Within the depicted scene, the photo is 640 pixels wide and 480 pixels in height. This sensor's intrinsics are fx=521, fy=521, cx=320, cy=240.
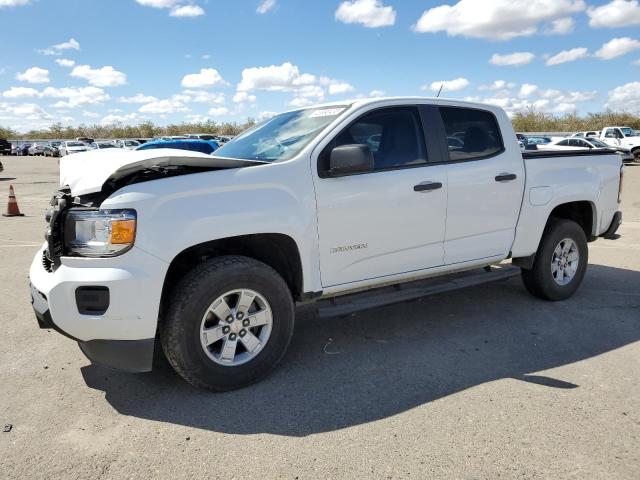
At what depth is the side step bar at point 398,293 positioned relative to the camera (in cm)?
387

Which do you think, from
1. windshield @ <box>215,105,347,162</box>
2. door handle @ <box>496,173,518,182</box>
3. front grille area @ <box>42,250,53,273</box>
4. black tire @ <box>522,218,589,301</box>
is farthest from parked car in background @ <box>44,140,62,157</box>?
door handle @ <box>496,173,518,182</box>

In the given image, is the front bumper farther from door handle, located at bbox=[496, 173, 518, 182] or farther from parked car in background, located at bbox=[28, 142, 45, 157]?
parked car in background, located at bbox=[28, 142, 45, 157]

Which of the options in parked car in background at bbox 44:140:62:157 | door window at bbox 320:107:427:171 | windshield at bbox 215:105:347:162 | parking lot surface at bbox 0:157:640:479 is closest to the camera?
parking lot surface at bbox 0:157:640:479

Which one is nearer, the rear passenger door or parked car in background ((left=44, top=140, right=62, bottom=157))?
the rear passenger door

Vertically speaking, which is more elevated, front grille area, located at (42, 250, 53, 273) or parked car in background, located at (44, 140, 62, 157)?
parked car in background, located at (44, 140, 62, 157)

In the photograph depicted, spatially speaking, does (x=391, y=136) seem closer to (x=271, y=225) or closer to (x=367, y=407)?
(x=271, y=225)

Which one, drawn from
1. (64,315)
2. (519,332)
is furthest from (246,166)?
(519,332)

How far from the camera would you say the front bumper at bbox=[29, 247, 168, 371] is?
119 inches

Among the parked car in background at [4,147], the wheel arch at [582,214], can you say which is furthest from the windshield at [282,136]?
the parked car in background at [4,147]

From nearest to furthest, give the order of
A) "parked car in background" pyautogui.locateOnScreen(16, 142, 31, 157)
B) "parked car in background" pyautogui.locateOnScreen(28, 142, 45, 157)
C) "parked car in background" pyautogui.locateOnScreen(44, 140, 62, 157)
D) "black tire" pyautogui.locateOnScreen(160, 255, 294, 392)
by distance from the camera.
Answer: "black tire" pyautogui.locateOnScreen(160, 255, 294, 392)
"parked car in background" pyautogui.locateOnScreen(44, 140, 62, 157)
"parked car in background" pyautogui.locateOnScreen(28, 142, 45, 157)
"parked car in background" pyautogui.locateOnScreen(16, 142, 31, 157)

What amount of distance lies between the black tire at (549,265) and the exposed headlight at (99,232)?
3838 mm

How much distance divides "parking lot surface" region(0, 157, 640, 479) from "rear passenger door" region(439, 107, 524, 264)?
76cm

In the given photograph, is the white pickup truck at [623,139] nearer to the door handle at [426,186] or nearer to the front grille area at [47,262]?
the door handle at [426,186]

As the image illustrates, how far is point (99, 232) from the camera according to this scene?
10.1 ft
